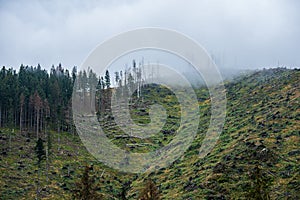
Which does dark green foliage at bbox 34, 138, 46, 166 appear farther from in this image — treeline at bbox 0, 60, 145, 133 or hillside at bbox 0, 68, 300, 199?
treeline at bbox 0, 60, 145, 133

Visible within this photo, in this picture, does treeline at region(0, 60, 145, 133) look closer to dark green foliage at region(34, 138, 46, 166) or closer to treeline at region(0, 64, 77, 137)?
treeline at region(0, 64, 77, 137)

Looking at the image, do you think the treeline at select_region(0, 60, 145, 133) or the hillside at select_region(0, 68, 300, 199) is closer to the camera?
the hillside at select_region(0, 68, 300, 199)

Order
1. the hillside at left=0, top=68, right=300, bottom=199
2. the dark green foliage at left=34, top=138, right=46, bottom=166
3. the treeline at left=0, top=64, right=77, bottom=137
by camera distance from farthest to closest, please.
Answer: the treeline at left=0, top=64, right=77, bottom=137 < the dark green foliage at left=34, top=138, right=46, bottom=166 < the hillside at left=0, top=68, right=300, bottom=199

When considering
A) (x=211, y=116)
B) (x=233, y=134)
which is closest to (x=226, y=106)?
(x=211, y=116)

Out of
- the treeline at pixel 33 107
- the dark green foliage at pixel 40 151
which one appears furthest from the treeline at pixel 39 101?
the dark green foliage at pixel 40 151

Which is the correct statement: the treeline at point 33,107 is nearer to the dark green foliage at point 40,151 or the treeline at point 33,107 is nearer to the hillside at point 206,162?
the hillside at point 206,162

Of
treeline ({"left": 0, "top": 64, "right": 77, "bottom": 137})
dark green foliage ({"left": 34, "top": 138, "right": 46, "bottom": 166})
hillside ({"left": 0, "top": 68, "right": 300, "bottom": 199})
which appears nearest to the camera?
hillside ({"left": 0, "top": 68, "right": 300, "bottom": 199})

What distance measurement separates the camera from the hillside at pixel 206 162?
2135 inches

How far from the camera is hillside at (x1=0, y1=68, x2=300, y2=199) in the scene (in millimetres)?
54219

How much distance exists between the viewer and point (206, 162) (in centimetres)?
6669

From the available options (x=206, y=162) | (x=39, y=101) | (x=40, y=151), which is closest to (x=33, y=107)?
(x=39, y=101)

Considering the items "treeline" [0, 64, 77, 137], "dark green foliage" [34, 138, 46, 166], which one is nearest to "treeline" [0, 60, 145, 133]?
"treeline" [0, 64, 77, 137]

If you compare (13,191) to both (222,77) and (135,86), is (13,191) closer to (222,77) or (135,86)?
(135,86)

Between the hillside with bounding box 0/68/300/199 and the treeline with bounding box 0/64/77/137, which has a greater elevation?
the treeline with bounding box 0/64/77/137
